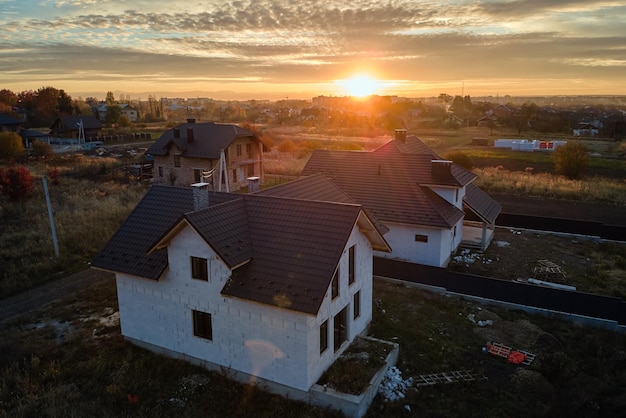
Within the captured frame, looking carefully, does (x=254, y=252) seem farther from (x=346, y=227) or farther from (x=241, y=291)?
(x=346, y=227)

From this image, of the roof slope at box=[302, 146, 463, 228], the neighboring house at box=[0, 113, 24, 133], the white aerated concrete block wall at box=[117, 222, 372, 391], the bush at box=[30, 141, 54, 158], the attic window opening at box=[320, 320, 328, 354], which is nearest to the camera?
the white aerated concrete block wall at box=[117, 222, 372, 391]

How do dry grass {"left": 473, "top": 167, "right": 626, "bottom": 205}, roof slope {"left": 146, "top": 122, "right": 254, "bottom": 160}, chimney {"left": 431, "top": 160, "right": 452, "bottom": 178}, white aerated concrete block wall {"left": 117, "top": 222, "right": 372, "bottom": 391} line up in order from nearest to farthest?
white aerated concrete block wall {"left": 117, "top": 222, "right": 372, "bottom": 391} < chimney {"left": 431, "top": 160, "right": 452, "bottom": 178} < dry grass {"left": 473, "top": 167, "right": 626, "bottom": 205} < roof slope {"left": 146, "top": 122, "right": 254, "bottom": 160}

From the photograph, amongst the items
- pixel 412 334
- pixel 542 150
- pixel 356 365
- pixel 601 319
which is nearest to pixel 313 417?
pixel 356 365

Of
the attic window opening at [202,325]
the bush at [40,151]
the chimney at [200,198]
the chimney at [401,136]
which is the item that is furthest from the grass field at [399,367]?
the bush at [40,151]

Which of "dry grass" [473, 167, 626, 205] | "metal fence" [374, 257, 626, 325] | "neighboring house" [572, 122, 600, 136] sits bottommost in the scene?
"metal fence" [374, 257, 626, 325]

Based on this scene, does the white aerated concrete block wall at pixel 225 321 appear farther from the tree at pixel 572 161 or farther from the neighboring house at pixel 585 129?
the neighboring house at pixel 585 129

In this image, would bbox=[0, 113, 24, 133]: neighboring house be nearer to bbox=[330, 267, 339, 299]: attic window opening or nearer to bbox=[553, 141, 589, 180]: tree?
bbox=[330, 267, 339, 299]: attic window opening

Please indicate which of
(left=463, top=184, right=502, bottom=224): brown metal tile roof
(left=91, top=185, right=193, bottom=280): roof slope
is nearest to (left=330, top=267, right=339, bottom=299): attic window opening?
(left=91, top=185, right=193, bottom=280): roof slope
